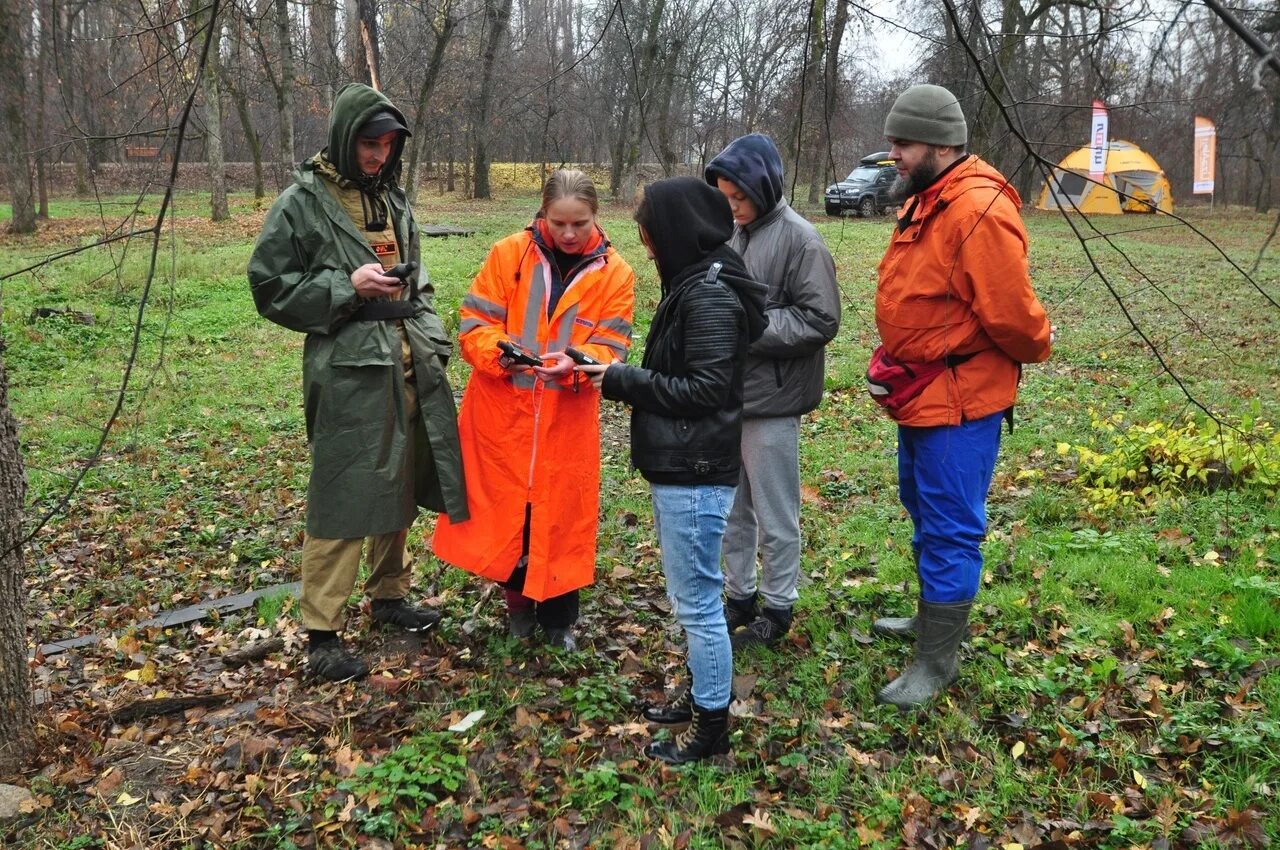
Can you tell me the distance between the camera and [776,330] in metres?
3.59

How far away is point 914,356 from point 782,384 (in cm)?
56

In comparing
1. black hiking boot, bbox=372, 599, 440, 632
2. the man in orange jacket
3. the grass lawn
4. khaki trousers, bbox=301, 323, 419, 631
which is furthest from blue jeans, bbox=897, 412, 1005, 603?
black hiking boot, bbox=372, 599, 440, 632

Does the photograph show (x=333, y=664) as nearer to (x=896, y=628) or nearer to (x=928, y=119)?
(x=896, y=628)

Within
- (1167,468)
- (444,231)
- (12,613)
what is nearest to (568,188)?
(12,613)

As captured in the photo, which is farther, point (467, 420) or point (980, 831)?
point (467, 420)

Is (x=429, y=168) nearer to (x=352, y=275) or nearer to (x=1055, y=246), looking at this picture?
(x=1055, y=246)

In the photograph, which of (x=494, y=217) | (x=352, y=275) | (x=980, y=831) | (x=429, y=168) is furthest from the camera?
(x=429, y=168)

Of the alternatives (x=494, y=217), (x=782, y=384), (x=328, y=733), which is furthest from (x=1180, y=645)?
(x=494, y=217)

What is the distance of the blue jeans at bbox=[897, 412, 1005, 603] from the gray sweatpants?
0.53 m

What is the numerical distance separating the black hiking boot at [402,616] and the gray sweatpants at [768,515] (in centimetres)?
136

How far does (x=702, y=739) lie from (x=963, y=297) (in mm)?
1753

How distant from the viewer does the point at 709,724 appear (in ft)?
9.98

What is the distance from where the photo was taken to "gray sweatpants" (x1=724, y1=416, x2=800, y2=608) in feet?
12.0

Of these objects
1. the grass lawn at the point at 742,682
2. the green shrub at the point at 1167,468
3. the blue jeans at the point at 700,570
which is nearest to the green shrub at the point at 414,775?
the grass lawn at the point at 742,682
